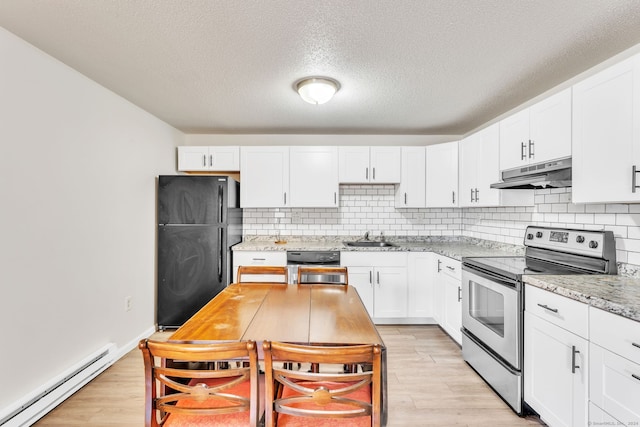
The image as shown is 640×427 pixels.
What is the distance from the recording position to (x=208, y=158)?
390 cm

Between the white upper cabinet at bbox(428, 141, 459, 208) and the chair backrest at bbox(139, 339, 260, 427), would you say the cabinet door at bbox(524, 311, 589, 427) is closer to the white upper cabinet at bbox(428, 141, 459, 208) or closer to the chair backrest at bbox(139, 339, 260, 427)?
the chair backrest at bbox(139, 339, 260, 427)

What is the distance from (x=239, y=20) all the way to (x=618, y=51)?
2.42m

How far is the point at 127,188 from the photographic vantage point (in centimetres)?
296

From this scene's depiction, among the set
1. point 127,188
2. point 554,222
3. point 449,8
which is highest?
point 449,8

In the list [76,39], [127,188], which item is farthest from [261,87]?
[127,188]

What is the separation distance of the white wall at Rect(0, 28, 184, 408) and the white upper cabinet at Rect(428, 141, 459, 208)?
10.6 feet

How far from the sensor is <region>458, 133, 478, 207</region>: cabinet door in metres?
3.22

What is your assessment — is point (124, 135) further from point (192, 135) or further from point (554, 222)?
point (554, 222)

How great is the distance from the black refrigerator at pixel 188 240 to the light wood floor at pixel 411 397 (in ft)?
2.35

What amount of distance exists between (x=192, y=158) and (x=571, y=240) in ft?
12.7

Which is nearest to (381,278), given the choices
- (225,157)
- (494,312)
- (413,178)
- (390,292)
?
(390,292)

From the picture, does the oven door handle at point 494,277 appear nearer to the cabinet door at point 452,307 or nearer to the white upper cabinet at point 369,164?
the cabinet door at point 452,307

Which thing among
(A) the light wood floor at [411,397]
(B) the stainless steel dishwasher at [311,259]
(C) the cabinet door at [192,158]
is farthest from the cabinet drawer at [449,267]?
(C) the cabinet door at [192,158]

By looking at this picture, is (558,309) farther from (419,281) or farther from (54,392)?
(54,392)
